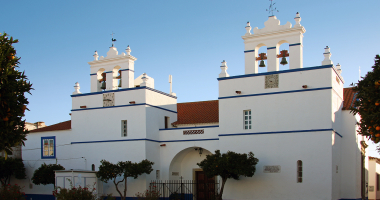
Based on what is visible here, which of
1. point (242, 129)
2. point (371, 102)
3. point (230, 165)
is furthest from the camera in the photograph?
point (242, 129)

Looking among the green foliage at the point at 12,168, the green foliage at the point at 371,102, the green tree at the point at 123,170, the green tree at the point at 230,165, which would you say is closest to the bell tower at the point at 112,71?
the green tree at the point at 123,170

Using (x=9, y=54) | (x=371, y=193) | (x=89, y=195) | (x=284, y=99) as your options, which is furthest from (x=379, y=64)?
(x=371, y=193)

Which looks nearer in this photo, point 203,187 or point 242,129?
point 242,129

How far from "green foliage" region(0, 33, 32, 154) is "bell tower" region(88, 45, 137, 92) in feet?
40.2

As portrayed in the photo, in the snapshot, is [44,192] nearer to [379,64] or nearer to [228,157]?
[228,157]

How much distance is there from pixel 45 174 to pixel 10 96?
525 inches

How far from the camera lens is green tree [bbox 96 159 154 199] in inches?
824

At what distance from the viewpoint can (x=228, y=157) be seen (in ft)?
61.4

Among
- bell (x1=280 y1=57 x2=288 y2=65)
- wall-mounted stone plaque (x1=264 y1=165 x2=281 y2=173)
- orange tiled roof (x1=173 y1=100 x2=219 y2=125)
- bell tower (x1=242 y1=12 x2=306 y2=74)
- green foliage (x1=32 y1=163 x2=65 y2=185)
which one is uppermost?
bell tower (x1=242 y1=12 x2=306 y2=74)

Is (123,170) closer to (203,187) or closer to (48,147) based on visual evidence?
(203,187)

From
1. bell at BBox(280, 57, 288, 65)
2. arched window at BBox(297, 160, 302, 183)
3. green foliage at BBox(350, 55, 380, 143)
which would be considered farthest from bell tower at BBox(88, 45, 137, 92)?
green foliage at BBox(350, 55, 380, 143)

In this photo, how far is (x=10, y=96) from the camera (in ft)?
35.5

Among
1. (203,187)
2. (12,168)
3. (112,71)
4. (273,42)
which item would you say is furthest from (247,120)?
(12,168)

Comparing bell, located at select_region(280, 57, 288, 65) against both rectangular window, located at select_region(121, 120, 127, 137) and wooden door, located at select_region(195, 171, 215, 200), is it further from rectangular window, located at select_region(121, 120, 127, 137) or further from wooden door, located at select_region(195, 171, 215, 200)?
rectangular window, located at select_region(121, 120, 127, 137)
